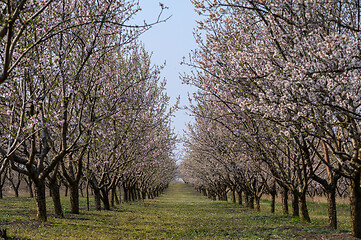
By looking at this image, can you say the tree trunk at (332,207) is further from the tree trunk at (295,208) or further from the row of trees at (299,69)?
the tree trunk at (295,208)

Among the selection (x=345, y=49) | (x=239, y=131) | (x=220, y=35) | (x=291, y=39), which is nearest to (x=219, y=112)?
(x=239, y=131)

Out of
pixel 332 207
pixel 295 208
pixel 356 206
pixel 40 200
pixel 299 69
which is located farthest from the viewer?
pixel 295 208

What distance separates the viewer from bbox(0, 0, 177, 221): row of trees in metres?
11.6

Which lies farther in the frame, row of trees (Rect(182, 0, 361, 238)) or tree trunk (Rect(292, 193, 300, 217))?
tree trunk (Rect(292, 193, 300, 217))

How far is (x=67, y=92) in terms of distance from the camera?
18828 mm

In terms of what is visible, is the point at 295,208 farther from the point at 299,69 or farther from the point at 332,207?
the point at 299,69

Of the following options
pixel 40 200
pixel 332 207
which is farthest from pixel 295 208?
pixel 40 200

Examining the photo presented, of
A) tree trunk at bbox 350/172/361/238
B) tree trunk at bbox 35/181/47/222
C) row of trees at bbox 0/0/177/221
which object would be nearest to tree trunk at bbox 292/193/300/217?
tree trunk at bbox 350/172/361/238

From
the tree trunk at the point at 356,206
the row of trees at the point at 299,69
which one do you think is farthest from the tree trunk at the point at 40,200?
the tree trunk at the point at 356,206

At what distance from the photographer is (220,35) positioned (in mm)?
16047

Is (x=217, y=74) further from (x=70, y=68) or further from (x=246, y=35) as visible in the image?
(x=70, y=68)

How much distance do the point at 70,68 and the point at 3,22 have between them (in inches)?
327

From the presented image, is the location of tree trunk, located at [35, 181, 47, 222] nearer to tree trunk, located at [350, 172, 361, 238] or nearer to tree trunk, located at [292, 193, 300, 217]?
tree trunk, located at [350, 172, 361, 238]

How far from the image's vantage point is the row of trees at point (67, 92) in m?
11.6
